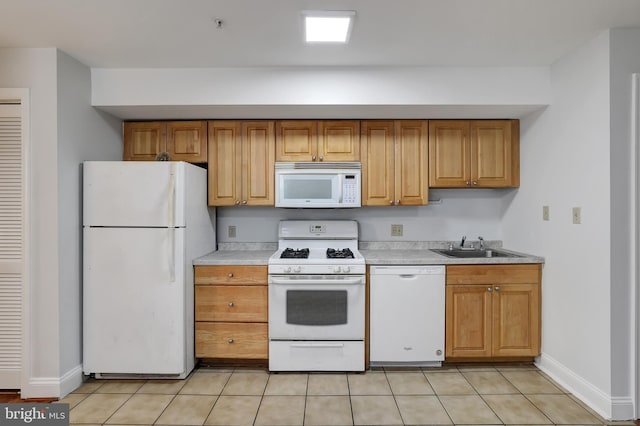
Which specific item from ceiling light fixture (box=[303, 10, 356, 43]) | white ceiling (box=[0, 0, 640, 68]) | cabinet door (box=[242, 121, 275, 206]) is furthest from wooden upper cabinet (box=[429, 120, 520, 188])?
cabinet door (box=[242, 121, 275, 206])

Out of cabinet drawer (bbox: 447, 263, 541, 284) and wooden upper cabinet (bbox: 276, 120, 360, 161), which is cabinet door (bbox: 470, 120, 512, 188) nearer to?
cabinet drawer (bbox: 447, 263, 541, 284)

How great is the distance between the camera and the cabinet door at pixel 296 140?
124 inches

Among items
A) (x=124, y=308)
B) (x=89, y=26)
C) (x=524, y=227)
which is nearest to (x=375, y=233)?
(x=524, y=227)

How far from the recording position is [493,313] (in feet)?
9.43

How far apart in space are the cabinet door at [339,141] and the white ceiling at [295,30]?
1.85ft

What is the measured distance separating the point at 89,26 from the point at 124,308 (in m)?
1.88

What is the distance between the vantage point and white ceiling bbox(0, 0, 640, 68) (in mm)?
1976

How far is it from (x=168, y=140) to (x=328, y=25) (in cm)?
176

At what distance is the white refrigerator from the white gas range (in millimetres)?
705

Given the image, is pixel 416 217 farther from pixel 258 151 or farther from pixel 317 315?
pixel 258 151

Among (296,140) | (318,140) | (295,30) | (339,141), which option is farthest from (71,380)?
(295,30)

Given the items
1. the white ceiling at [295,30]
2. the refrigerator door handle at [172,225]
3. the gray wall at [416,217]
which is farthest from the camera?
the gray wall at [416,217]

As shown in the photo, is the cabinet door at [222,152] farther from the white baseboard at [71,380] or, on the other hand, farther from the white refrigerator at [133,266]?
the white baseboard at [71,380]

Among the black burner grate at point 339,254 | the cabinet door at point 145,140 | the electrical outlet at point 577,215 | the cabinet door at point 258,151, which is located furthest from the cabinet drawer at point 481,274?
the cabinet door at point 145,140
